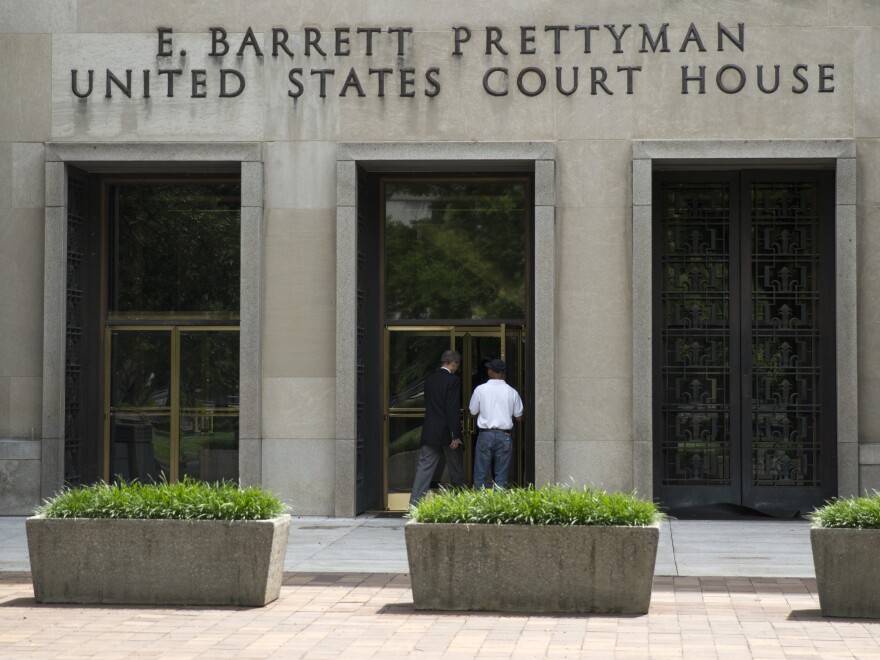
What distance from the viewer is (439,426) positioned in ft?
56.9

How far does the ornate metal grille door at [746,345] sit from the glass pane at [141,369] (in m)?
6.45

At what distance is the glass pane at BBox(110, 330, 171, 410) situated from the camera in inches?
723

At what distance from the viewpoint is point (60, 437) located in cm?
1728

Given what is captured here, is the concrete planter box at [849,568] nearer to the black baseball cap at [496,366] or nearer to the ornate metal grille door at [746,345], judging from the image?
the black baseball cap at [496,366]

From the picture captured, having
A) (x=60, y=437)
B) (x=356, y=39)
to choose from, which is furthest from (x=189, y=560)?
(x=356, y=39)

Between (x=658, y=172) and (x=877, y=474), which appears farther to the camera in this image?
(x=658, y=172)

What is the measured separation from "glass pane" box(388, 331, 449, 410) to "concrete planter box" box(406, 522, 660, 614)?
832 cm

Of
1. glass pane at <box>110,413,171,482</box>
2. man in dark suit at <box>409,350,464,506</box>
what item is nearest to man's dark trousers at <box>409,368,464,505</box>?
man in dark suit at <box>409,350,464,506</box>

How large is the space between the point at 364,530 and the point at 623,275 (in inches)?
175

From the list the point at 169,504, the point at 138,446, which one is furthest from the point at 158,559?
the point at 138,446

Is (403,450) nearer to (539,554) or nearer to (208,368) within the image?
(208,368)

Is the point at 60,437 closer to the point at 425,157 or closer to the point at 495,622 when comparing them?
the point at 425,157

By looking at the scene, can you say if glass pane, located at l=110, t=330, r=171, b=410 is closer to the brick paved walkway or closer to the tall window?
the tall window

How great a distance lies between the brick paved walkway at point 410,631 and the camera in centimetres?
850
